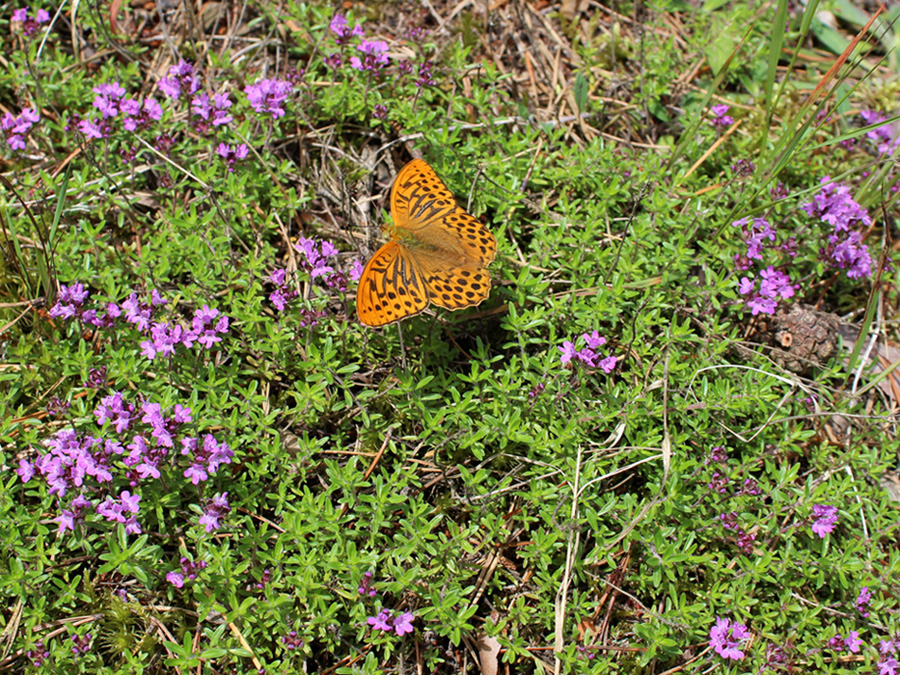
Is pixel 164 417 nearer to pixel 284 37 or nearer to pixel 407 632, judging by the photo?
pixel 407 632

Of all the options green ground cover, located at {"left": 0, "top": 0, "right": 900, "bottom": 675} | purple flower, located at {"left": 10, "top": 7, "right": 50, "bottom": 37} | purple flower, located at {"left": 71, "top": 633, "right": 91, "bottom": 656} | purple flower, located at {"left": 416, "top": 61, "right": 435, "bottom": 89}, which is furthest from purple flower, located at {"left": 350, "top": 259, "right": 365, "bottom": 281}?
purple flower, located at {"left": 10, "top": 7, "right": 50, "bottom": 37}

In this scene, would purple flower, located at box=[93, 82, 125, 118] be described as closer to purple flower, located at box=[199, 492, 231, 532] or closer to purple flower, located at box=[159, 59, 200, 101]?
purple flower, located at box=[159, 59, 200, 101]

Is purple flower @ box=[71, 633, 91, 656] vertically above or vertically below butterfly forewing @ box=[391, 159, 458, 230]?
below

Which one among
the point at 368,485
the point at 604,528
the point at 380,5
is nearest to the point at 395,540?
the point at 368,485

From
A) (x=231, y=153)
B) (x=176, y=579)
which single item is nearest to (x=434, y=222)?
(x=231, y=153)

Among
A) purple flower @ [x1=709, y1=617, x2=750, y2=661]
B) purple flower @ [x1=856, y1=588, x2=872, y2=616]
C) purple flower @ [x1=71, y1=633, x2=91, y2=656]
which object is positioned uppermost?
purple flower @ [x1=856, y1=588, x2=872, y2=616]

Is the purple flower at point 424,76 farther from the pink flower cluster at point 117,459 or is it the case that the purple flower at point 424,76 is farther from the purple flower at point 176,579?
the purple flower at point 176,579
